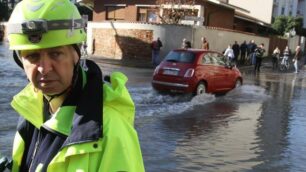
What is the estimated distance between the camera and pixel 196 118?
11891 mm

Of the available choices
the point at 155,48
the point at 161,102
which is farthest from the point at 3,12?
the point at 161,102

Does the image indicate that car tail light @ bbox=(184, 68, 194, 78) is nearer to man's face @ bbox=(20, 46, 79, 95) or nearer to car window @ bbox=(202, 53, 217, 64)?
car window @ bbox=(202, 53, 217, 64)

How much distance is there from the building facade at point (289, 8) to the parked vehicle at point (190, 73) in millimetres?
63673

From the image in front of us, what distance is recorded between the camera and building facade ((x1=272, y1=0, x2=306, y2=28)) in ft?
258

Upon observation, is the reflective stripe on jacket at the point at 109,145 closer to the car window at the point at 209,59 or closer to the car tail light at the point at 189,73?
the car tail light at the point at 189,73

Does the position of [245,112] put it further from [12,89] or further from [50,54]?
[50,54]

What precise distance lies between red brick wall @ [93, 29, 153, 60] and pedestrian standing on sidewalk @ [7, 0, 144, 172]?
2859 cm

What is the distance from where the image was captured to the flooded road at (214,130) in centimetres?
774

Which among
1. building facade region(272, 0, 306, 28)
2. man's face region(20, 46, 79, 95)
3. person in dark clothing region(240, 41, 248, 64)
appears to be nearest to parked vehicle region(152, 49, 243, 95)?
man's face region(20, 46, 79, 95)

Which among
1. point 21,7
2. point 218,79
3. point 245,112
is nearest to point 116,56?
point 218,79

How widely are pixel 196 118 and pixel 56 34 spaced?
10.2m

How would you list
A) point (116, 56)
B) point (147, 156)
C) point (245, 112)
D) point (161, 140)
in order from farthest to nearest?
1. point (116, 56)
2. point (245, 112)
3. point (161, 140)
4. point (147, 156)

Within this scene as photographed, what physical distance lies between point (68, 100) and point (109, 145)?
0.30 meters

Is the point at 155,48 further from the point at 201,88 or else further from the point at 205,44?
the point at 201,88
